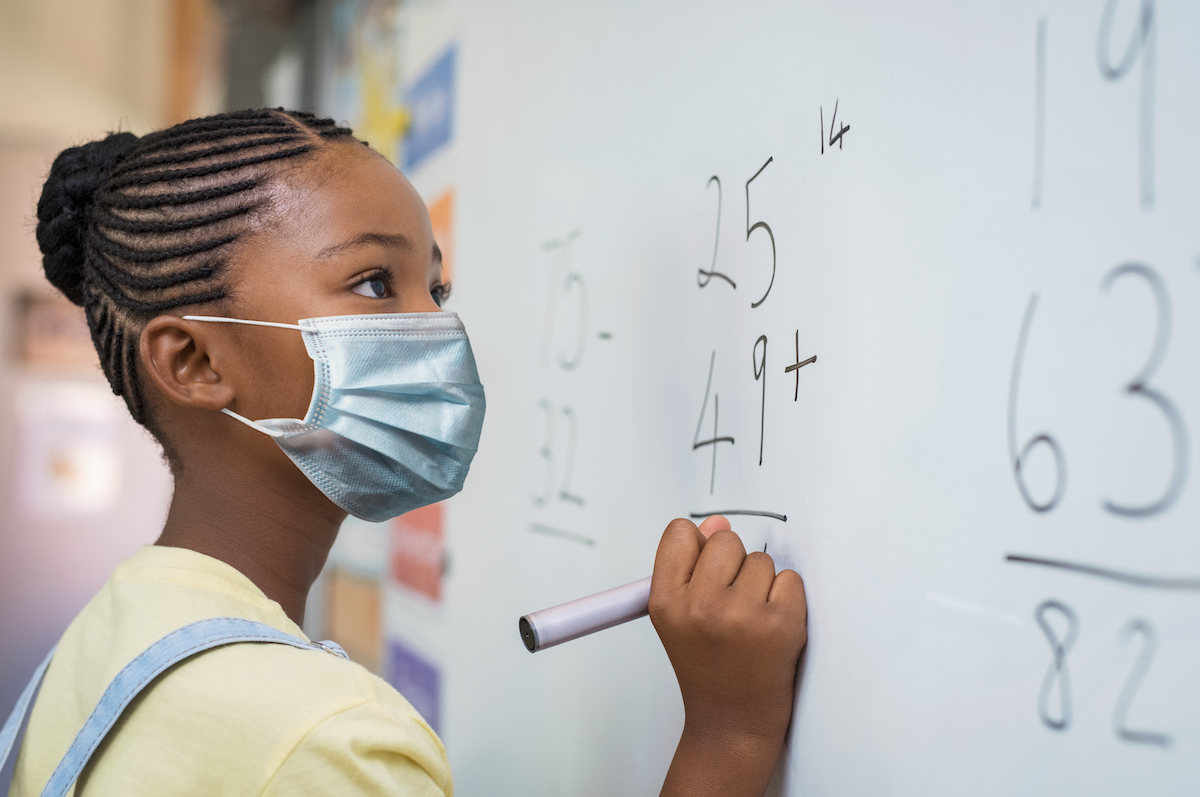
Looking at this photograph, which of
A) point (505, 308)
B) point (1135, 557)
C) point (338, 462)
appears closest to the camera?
point (1135, 557)

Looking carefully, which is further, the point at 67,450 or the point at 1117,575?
the point at 67,450

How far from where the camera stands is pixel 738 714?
488 mm

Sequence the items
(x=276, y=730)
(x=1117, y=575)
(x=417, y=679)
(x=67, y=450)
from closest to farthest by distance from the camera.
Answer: (x=1117, y=575)
(x=276, y=730)
(x=417, y=679)
(x=67, y=450)

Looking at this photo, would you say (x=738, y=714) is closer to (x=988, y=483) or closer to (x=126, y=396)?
(x=988, y=483)

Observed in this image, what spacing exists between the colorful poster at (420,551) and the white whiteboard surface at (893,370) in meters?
0.28


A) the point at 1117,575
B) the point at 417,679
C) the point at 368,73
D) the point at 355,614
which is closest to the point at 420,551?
the point at 417,679

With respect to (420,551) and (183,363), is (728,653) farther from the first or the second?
(420,551)

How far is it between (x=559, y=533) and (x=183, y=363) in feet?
1.15

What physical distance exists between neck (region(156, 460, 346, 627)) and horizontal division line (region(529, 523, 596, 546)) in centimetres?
22

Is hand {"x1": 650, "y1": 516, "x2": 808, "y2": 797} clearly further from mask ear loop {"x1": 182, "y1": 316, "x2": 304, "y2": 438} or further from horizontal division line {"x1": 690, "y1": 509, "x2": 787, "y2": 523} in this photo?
mask ear loop {"x1": 182, "y1": 316, "x2": 304, "y2": 438}

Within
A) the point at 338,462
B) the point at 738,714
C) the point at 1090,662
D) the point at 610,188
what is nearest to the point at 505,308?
the point at 610,188

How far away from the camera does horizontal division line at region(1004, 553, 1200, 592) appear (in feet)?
1.02

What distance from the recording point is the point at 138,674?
47cm

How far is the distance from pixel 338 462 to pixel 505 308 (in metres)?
0.36
